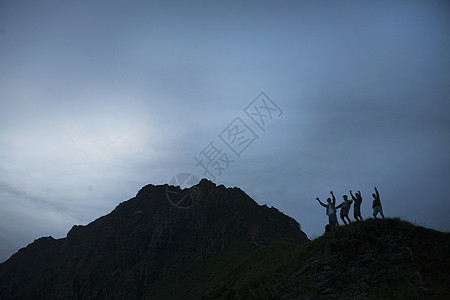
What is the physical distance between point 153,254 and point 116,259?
46.5 ft

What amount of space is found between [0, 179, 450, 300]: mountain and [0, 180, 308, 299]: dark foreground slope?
338 millimetres

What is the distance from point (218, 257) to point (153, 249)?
27.2 metres

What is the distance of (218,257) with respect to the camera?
207 ft

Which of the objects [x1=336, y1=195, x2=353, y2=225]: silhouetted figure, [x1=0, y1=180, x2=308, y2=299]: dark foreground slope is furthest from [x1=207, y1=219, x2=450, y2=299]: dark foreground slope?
[x1=0, y1=180, x2=308, y2=299]: dark foreground slope

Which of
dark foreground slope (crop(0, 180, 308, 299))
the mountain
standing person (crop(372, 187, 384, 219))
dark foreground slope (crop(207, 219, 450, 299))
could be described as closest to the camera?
dark foreground slope (crop(207, 219, 450, 299))

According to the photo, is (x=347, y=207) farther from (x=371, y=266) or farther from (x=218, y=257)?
(x=218, y=257)

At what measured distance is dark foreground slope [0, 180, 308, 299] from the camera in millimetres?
64875

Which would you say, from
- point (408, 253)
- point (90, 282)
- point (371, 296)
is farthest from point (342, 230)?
point (90, 282)

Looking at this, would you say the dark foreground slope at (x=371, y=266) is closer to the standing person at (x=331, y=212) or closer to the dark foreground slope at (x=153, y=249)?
the standing person at (x=331, y=212)

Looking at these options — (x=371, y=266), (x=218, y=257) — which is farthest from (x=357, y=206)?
(x=218, y=257)

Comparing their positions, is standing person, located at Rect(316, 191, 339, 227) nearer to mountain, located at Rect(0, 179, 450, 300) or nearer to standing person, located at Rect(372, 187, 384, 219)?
mountain, located at Rect(0, 179, 450, 300)

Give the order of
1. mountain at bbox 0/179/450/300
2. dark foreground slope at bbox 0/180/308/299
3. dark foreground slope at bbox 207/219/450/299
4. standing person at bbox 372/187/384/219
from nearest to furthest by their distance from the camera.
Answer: dark foreground slope at bbox 207/219/450/299 < mountain at bbox 0/179/450/300 < standing person at bbox 372/187/384/219 < dark foreground slope at bbox 0/180/308/299

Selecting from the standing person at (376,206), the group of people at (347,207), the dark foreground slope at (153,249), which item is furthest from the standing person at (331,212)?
the dark foreground slope at (153,249)

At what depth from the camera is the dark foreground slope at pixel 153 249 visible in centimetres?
6488
